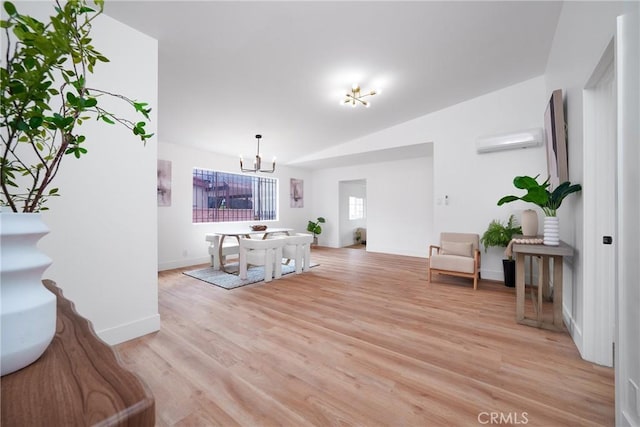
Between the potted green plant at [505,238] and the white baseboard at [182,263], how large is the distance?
5.41 metres

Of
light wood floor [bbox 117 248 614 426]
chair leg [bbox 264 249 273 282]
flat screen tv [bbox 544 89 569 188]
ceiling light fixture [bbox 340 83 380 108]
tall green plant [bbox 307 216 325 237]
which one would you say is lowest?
light wood floor [bbox 117 248 614 426]


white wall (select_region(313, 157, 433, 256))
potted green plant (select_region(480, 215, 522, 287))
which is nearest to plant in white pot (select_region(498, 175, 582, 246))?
potted green plant (select_region(480, 215, 522, 287))

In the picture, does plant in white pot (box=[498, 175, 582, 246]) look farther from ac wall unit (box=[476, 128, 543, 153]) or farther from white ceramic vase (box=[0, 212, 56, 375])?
white ceramic vase (box=[0, 212, 56, 375])

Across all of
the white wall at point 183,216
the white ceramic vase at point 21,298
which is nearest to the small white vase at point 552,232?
the white ceramic vase at point 21,298

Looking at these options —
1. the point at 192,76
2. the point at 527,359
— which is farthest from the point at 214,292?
the point at 527,359

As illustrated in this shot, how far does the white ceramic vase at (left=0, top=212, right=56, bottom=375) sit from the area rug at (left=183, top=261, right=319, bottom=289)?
3.32 m

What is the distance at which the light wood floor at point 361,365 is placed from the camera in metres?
1.45

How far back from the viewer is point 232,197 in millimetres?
6492

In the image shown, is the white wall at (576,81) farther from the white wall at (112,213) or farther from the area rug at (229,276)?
the area rug at (229,276)

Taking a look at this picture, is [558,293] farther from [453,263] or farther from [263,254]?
[263,254]

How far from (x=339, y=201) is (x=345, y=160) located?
155 cm

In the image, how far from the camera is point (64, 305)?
2.96ft

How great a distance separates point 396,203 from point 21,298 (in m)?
6.76

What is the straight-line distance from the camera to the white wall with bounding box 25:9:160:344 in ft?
6.38
